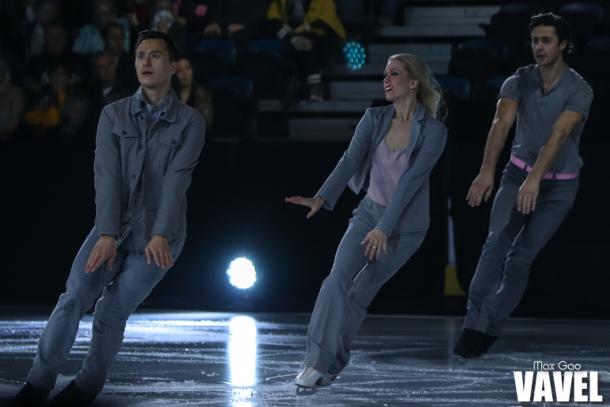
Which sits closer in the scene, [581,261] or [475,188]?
[475,188]

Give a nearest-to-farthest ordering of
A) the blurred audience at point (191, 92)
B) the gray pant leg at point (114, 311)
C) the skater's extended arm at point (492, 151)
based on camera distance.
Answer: the gray pant leg at point (114, 311), the skater's extended arm at point (492, 151), the blurred audience at point (191, 92)

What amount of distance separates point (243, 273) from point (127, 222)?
18.6 ft

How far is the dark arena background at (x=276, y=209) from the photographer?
8055 millimetres

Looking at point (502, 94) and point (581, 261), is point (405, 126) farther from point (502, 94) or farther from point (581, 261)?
point (581, 261)

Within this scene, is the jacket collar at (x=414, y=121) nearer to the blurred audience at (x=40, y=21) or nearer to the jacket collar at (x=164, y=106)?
the jacket collar at (x=164, y=106)

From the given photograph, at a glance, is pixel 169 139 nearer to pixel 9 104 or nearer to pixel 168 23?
pixel 9 104

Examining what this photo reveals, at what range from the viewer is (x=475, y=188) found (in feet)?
27.6

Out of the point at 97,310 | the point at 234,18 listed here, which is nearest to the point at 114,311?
the point at 97,310

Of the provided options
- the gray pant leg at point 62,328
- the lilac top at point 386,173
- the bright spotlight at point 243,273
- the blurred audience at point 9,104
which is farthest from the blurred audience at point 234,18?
the gray pant leg at point 62,328

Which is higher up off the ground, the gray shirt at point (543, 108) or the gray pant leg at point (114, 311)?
the gray shirt at point (543, 108)

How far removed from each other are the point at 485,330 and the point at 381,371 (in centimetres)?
106

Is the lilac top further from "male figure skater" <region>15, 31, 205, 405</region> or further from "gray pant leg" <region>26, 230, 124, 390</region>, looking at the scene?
"gray pant leg" <region>26, 230, 124, 390</region>

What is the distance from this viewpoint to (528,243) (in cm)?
868

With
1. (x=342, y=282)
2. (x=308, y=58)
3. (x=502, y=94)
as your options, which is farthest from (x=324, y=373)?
(x=308, y=58)
